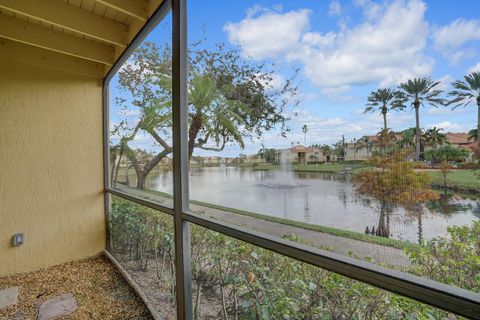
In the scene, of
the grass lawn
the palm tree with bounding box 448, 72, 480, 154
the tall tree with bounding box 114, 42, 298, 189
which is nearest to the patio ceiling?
the tall tree with bounding box 114, 42, 298, 189

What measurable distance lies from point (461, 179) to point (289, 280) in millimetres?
740

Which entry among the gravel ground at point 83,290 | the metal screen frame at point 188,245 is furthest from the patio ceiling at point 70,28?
the gravel ground at point 83,290

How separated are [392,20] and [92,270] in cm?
359

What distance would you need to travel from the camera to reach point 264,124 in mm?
1095

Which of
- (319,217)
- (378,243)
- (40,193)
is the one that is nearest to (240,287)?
(319,217)

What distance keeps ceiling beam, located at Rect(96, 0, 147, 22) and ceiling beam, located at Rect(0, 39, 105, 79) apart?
5.03 ft

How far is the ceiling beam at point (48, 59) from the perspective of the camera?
106 inches

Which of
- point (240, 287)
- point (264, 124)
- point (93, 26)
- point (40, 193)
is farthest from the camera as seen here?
point (40, 193)

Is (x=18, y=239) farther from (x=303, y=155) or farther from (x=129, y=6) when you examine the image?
(x=303, y=155)

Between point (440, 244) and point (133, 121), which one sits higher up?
point (133, 121)

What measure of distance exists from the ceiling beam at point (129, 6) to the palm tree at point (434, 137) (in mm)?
2185

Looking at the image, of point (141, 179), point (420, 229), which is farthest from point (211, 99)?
point (141, 179)

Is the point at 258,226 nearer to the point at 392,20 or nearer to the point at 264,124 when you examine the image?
the point at 264,124

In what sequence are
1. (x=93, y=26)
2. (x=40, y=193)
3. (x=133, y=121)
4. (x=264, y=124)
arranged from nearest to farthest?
(x=264, y=124) < (x=93, y=26) < (x=133, y=121) < (x=40, y=193)
